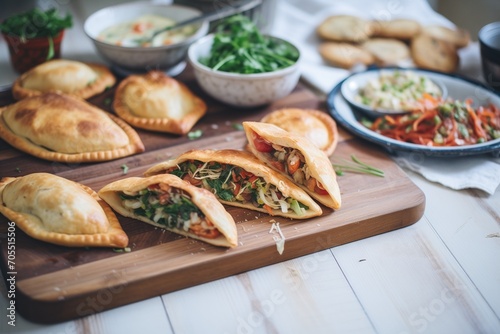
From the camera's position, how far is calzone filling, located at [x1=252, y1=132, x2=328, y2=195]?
366 cm

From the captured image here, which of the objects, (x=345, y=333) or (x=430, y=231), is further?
(x=430, y=231)

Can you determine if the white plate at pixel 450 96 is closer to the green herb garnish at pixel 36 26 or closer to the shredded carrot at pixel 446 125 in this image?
the shredded carrot at pixel 446 125

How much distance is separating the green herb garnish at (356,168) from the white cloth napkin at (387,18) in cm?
33

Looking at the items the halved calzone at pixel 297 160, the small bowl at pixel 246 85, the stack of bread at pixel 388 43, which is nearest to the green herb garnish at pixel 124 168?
the halved calzone at pixel 297 160

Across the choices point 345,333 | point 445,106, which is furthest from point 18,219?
point 445,106

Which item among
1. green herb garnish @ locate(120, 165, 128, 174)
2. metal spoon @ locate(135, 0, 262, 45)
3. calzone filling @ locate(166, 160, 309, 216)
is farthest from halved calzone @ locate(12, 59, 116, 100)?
calzone filling @ locate(166, 160, 309, 216)

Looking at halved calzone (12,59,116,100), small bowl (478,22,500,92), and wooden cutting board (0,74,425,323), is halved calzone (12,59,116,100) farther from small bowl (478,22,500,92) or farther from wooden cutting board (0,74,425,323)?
small bowl (478,22,500,92)

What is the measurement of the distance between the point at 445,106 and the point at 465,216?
951 mm

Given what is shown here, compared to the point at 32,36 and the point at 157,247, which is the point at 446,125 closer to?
the point at 157,247

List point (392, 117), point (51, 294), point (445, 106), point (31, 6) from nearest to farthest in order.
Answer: point (51, 294), point (445, 106), point (392, 117), point (31, 6)

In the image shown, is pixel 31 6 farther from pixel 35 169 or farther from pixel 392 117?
pixel 392 117

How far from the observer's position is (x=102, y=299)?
3.03 meters

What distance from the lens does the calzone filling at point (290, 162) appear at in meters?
3.66

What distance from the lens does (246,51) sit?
15.2 feet
